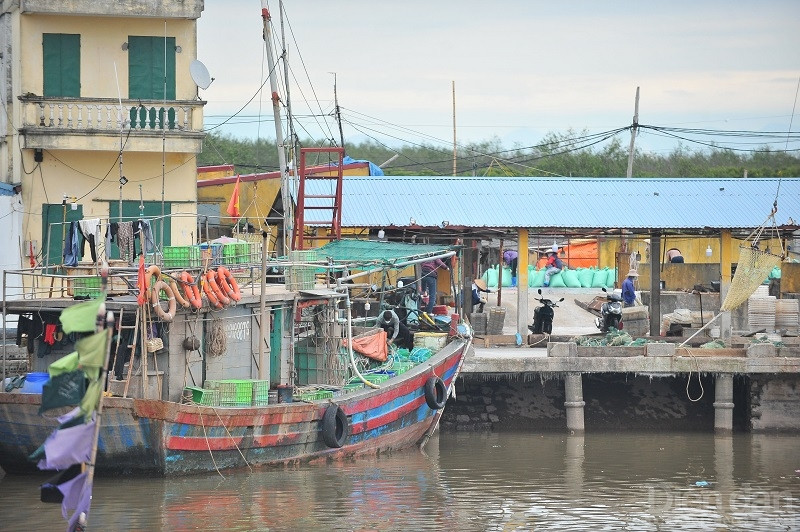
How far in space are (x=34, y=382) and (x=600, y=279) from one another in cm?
2311

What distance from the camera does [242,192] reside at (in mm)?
32375

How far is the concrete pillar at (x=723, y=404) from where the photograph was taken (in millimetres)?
24688

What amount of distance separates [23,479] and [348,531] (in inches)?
213

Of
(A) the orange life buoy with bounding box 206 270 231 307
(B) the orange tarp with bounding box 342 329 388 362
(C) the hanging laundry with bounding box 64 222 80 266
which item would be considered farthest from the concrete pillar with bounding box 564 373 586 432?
(C) the hanging laundry with bounding box 64 222 80 266

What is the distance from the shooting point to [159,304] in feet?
59.0

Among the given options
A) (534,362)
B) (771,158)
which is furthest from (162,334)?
(771,158)

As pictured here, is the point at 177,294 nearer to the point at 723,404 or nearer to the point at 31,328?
the point at 31,328

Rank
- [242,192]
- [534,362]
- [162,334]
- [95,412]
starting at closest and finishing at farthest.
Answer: [95,412] → [162,334] → [534,362] → [242,192]

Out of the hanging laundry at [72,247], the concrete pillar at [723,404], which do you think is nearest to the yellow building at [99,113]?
the hanging laundry at [72,247]

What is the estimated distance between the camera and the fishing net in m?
25.5

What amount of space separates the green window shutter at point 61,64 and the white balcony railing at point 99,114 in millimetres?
661

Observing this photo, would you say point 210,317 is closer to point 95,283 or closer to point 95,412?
point 95,283

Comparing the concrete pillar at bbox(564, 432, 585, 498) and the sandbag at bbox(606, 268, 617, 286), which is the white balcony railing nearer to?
the concrete pillar at bbox(564, 432, 585, 498)

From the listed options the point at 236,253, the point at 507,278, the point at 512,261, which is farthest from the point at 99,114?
the point at 512,261
